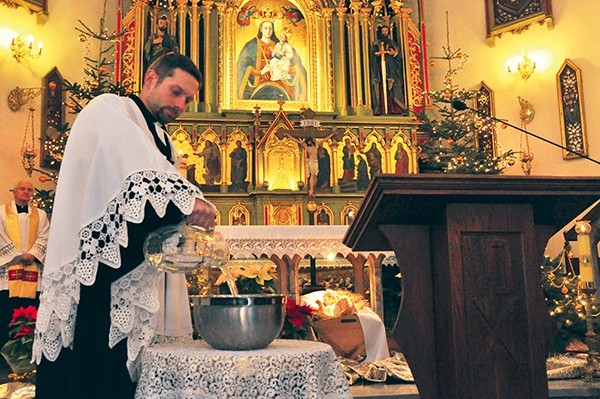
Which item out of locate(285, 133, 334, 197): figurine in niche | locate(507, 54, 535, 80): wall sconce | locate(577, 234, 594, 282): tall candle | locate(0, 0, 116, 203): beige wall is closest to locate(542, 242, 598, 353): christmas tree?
locate(577, 234, 594, 282): tall candle

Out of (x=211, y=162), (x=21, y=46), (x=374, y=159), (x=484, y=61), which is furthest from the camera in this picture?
(x=484, y=61)

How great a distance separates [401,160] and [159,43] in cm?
Answer: 387

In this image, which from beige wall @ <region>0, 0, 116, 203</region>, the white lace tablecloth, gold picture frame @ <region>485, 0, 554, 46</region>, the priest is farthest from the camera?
gold picture frame @ <region>485, 0, 554, 46</region>

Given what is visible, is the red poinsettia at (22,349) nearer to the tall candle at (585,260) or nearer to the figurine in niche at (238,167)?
the tall candle at (585,260)

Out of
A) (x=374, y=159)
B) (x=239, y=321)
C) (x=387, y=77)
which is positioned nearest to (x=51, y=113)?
(x=374, y=159)

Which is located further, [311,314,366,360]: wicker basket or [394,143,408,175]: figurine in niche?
[394,143,408,175]: figurine in niche

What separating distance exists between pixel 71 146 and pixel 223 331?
33.7 inches

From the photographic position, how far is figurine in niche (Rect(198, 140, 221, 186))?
28.9ft

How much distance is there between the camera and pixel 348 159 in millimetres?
9086

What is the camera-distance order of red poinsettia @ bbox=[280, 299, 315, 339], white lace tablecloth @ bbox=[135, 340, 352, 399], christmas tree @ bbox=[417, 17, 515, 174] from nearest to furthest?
1. white lace tablecloth @ bbox=[135, 340, 352, 399]
2. red poinsettia @ bbox=[280, 299, 315, 339]
3. christmas tree @ bbox=[417, 17, 515, 174]

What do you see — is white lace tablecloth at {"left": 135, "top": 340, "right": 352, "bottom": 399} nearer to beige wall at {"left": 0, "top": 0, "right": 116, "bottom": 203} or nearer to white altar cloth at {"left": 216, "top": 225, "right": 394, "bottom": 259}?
white altar cloth at {"left": 216, "top": 225, "right": 394, "bottom": 259}

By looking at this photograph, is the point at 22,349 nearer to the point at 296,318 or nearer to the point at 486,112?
the point at 296,318

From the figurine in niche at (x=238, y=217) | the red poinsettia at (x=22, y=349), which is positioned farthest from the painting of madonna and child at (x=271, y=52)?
the red poinsettia at (x=22, y=349)

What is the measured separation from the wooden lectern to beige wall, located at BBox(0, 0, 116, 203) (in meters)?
7.26
